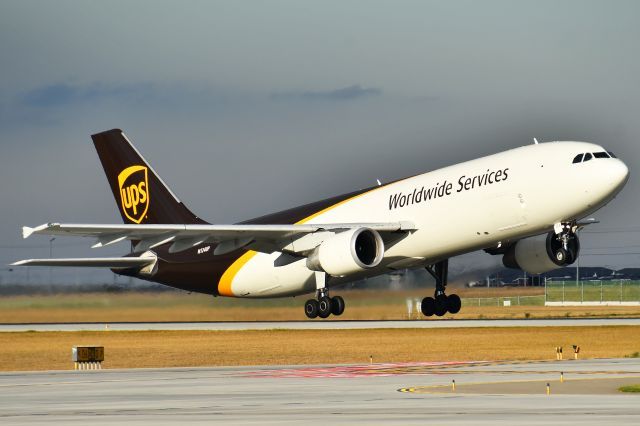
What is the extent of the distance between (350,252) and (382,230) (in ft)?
6.12

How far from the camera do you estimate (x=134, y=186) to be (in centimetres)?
6788

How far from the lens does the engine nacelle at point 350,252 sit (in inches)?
2099

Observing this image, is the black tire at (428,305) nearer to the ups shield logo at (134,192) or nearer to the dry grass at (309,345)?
the dry grass at (309,345)

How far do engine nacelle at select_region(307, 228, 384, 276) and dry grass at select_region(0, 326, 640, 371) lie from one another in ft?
13.1

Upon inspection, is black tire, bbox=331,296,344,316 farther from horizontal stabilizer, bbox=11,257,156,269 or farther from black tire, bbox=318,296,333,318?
horizontal stabilizer, bbox=11,257,156,269

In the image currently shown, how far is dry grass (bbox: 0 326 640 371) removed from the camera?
5475 centimetres

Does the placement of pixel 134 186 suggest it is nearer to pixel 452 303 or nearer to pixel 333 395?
pixel 452 303

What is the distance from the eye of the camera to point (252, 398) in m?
32.7

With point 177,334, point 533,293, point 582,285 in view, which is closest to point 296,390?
point 177,334

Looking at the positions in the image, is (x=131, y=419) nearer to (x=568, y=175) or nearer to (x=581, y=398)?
(x=581, y=398)

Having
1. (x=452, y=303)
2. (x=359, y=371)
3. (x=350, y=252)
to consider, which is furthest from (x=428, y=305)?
(x=359, y=371)

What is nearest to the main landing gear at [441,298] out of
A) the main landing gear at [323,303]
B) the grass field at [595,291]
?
the main landing gear at [323,303]

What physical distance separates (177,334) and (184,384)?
1323 inches

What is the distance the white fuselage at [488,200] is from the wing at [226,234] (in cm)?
113
